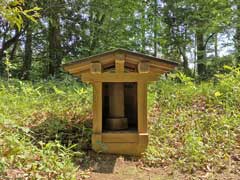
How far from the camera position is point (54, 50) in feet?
31.0

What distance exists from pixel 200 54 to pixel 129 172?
25.7 feet

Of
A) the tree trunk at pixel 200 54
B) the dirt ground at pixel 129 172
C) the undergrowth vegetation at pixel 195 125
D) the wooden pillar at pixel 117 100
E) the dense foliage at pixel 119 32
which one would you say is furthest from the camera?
the tree trunk at pixel 200 54

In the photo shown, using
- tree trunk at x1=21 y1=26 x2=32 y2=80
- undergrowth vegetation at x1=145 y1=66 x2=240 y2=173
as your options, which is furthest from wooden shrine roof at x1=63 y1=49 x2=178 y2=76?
tree trunk at x1=21 y1=26 x2=32 y2=80

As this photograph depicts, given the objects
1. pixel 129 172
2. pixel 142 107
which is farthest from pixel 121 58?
pixel 129 172

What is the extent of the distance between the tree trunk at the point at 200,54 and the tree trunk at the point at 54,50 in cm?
460

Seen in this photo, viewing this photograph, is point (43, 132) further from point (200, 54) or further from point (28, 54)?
point (200, 54)

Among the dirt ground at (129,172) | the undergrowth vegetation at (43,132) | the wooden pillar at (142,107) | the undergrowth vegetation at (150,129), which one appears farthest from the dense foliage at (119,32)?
the dirt ground at (129,172)

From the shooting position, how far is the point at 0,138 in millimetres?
3035

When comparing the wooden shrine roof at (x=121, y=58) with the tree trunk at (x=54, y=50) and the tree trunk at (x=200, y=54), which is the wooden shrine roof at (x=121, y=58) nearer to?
the tree trunk at (x=54, y=50)

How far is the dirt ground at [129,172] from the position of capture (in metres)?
3.22

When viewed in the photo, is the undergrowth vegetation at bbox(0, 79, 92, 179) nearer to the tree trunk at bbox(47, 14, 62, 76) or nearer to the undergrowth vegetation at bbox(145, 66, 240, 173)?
the undergrowth vegetation at bbox(145, 66, 240, 173)

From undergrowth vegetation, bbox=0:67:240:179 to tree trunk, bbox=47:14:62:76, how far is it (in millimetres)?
3189

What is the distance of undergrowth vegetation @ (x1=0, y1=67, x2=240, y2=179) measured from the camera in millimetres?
2893

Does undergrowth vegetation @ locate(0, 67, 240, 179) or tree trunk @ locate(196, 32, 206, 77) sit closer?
undergrowth vegetation @ locate(0, 67, 240, 179)
